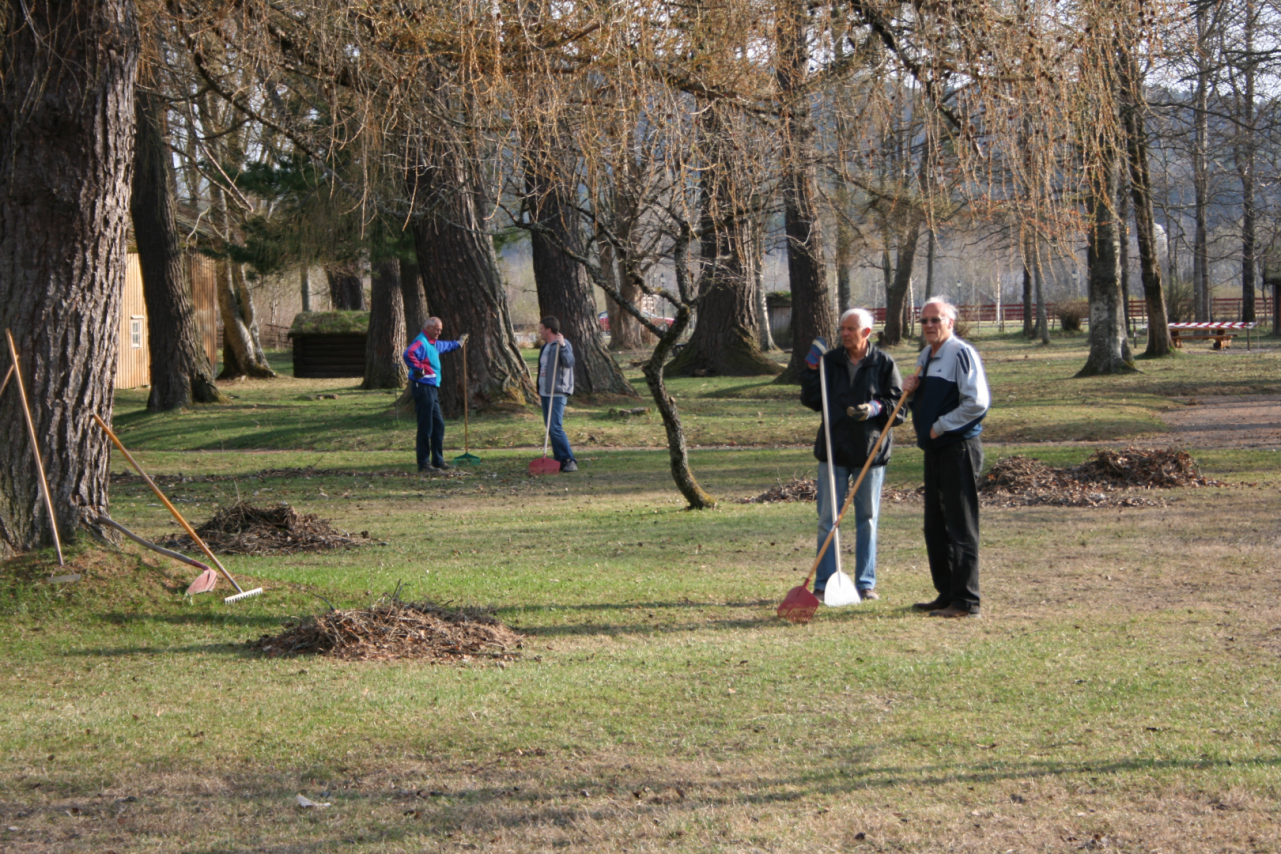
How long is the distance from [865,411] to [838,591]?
1.10 m

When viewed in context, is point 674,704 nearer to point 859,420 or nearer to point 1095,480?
point 859,420

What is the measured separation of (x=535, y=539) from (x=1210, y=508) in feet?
20.2

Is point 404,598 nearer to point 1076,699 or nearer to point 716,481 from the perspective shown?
point 1076,699

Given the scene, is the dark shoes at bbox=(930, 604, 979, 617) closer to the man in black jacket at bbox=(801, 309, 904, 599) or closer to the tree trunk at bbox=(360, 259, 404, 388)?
the man in black jacket at bbox=(801, 309, 904, 599)

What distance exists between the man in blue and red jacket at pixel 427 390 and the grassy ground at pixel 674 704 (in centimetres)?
468

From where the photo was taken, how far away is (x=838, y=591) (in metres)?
6.80

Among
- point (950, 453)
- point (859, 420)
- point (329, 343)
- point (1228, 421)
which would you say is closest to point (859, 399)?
point (859, 420)

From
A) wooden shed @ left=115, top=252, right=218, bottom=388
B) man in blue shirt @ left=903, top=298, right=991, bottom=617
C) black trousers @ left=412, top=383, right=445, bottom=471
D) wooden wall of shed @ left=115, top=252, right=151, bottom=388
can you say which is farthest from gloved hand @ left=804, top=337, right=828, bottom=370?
wooden wall of shed @ left=115, top=252, right=151, bottom=388

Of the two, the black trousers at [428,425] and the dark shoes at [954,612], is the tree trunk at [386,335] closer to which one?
the black trousers at [428,425]

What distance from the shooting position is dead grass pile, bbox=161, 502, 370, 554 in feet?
30.5

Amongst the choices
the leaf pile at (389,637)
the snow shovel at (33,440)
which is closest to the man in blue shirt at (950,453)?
the leaf pile at (389,637)

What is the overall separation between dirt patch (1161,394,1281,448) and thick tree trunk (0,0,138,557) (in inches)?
528

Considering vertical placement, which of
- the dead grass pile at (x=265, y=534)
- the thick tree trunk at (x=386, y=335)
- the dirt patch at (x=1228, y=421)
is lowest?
the dirt patch at (x=1228, y=421)

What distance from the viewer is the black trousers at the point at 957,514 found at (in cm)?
666
